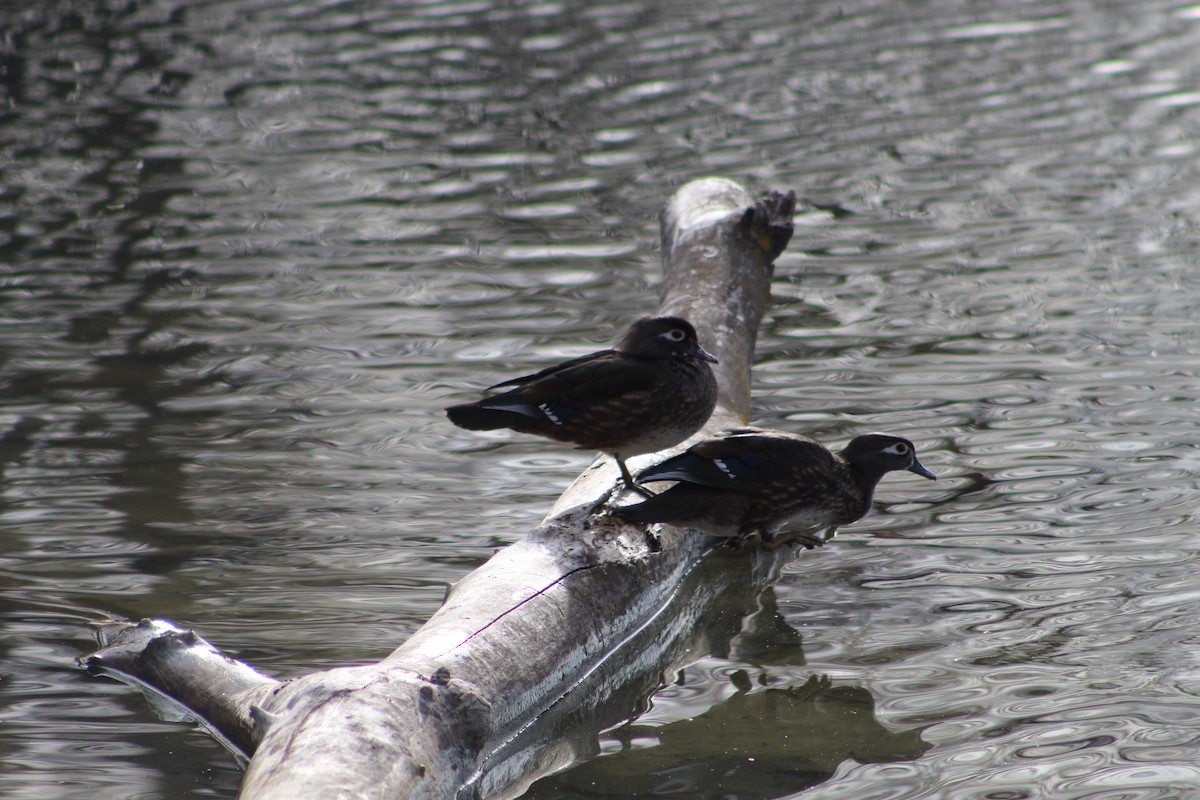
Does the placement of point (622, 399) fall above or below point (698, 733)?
above

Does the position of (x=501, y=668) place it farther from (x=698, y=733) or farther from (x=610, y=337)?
(x=610, y=337)

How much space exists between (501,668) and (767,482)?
152cm

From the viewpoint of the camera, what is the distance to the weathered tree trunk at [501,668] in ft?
11.6

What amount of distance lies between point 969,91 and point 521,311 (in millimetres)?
6470

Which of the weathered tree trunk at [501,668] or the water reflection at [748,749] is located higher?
the weathered tree trunk at [501,668]

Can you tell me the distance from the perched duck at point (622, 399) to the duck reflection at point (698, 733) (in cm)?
67

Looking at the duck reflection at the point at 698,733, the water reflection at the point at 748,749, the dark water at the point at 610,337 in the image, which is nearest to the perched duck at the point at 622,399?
the duck reflection at the point at 698,733

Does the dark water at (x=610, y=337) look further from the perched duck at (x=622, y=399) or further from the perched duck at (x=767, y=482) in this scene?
the perched duck at (x=622, y=399)

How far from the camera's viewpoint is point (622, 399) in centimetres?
527

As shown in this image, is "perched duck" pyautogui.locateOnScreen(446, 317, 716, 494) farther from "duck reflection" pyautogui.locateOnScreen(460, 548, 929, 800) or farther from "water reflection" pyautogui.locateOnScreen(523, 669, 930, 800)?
"water reflection" pyautogui.locateOnScreen(523, 669, 930, 800)

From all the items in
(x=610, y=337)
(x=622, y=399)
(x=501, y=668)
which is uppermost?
(x=622, y=399)

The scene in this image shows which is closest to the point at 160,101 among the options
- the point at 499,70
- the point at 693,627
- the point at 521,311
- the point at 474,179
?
the point at 499,70

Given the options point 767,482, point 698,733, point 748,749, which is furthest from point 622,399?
point 748,749

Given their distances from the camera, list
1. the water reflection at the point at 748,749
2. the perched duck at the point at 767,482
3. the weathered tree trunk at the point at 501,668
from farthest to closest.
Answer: the perched duck at the point at 767,482 < the water reflection at the point at 748,749 < the weathered tree trunk at the point at 501,668
